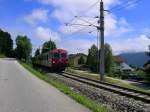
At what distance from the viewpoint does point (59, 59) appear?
167 feet

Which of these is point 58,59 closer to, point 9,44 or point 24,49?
point 24,49

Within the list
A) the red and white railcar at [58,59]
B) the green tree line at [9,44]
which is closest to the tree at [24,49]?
the green tree line at [9,44]

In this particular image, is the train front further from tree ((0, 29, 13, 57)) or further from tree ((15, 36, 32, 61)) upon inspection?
tree ((0, 29, 13, 57))

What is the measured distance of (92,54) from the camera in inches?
4218

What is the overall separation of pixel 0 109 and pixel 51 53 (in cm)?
3963

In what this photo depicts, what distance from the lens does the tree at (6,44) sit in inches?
7195

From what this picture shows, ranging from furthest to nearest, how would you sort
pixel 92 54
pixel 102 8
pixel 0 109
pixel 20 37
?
pixel 20 37 < pixel 92 54 < pixel 102 8 < pixel 0 109

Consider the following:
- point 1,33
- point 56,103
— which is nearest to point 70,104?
point 56,103

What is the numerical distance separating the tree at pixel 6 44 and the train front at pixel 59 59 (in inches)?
5216

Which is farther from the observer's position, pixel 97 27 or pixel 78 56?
pixel 78 56

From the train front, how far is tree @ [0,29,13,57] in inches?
5216

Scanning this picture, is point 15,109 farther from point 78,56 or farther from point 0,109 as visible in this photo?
point 78,56

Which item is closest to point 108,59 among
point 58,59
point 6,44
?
point 58,59

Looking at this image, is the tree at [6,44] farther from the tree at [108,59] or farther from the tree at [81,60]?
the tree at [108,59]
